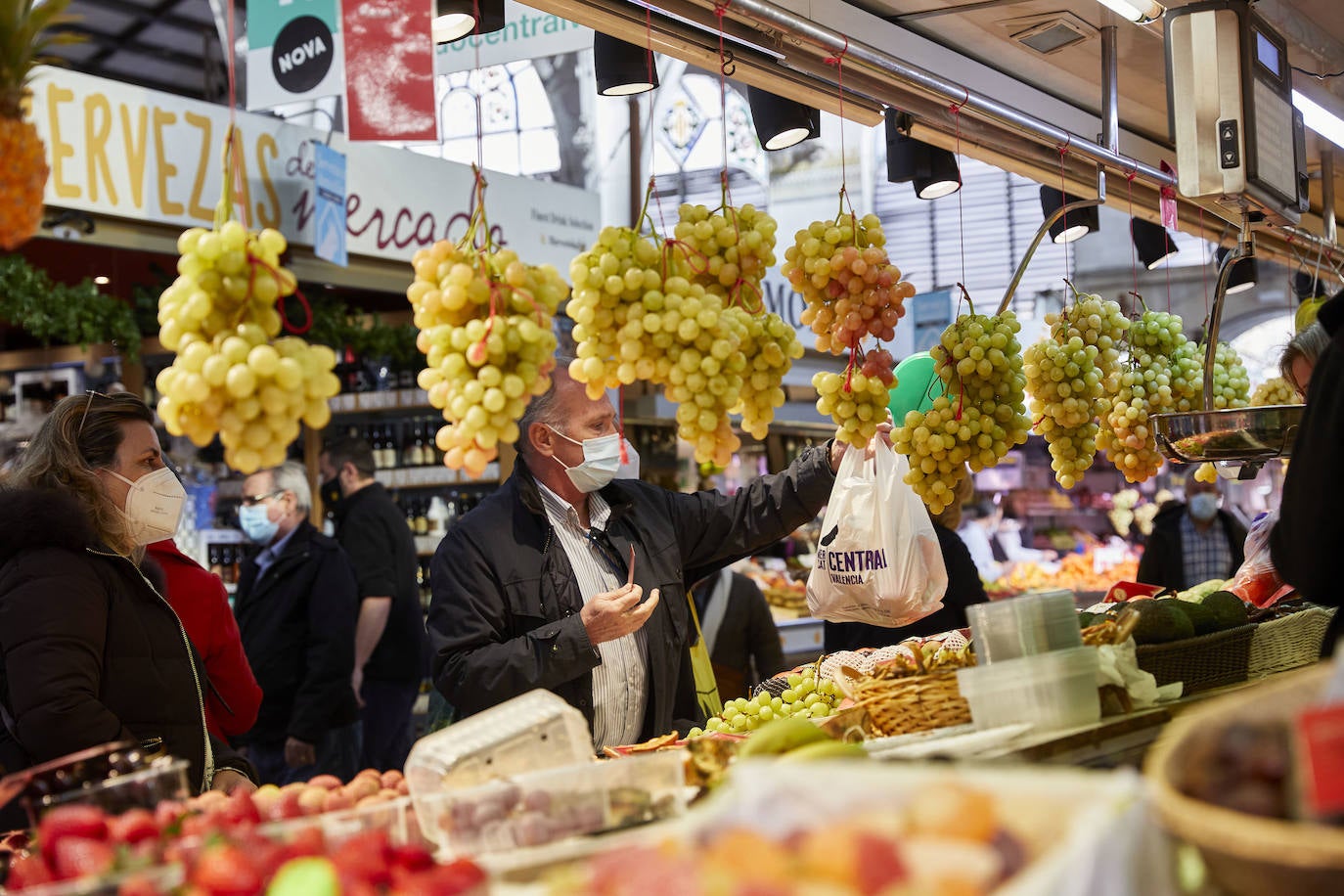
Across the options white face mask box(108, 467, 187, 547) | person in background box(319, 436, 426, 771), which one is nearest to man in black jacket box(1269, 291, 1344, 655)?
white face mask box(108, 467, 187, 547)

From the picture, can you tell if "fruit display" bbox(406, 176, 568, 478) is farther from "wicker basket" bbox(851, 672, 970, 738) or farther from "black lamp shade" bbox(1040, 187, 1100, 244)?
"black lamp shade" bbox(1040, 187, 1100, 244)

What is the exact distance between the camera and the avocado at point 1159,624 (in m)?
2.81

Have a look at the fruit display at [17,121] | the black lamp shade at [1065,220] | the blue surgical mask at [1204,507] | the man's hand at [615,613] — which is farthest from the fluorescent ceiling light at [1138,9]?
the blue surgical mask at [1204,507]

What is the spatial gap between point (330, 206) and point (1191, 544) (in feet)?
19.0

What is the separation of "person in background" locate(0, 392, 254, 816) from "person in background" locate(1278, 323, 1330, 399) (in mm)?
2998

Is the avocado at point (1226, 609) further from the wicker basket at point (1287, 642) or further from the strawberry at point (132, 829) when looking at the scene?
the strawberry at point (132, 829)

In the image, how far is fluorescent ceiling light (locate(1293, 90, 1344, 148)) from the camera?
390 centimetres

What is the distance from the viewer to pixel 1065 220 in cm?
469

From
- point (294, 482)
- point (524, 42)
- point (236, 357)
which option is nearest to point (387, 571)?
point (294, 482)

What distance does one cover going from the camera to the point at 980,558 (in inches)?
444

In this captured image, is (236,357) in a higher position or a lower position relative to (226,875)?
higher

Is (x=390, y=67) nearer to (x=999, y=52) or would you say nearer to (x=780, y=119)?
(x=780, y=119)

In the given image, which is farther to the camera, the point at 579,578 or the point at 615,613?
the point at 579,578

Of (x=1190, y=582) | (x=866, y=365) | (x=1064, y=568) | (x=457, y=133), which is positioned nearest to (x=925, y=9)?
(x=866, y=365)
